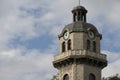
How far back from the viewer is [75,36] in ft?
259

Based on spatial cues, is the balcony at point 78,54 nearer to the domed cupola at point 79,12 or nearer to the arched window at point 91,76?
the arched window at point 91,76

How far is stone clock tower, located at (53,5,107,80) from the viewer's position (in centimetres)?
7738

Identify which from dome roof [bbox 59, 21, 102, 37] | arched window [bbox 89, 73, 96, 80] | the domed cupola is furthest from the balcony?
the domed cupola

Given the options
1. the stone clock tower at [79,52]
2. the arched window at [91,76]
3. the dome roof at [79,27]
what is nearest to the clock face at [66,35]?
the stone clock tower at [79,52]

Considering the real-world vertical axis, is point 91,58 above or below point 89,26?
below

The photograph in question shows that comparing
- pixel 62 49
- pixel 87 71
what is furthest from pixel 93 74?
pixel 62 49

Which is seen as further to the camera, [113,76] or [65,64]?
[113,76]

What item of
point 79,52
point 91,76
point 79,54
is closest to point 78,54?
point 79,54

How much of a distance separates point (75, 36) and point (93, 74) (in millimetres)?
6483

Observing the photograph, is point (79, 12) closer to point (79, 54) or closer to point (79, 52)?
point (79, 52)

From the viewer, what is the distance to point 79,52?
254ft

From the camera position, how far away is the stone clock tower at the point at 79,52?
254 feet

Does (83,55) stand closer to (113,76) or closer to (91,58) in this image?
(91,58)

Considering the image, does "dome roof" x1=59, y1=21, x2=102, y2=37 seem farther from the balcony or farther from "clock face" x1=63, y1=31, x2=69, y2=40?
the balcony
